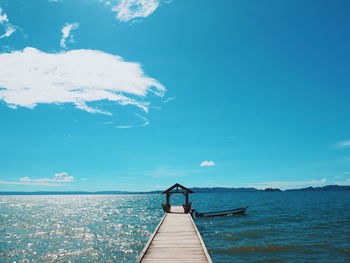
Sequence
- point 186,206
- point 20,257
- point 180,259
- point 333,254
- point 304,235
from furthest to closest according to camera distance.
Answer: point 186,206, point 304,235, point 20,257, point 333,254, point 180,259

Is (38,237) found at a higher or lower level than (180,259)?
lower

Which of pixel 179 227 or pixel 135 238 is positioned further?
pixel 135 238

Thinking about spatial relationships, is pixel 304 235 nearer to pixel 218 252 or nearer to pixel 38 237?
pixel 218 252

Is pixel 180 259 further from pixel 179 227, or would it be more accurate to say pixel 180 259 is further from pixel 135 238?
pixel 135 238

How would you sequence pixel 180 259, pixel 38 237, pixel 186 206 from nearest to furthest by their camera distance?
pixel 180 259 < pixel 38 237 < pixel 186 206

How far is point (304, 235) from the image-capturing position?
24500 millimetres

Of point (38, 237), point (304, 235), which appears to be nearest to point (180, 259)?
point (304, 235)

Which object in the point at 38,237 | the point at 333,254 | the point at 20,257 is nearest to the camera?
the point at 333,254

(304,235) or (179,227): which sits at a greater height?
(179,227)

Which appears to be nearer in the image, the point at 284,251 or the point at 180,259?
the point at 180,259

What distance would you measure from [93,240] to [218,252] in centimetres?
1238

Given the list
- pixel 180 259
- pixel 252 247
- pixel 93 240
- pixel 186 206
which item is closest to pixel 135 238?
pixel 93 240

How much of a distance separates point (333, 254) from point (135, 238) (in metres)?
16.6

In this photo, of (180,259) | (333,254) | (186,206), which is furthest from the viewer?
(186,206)
